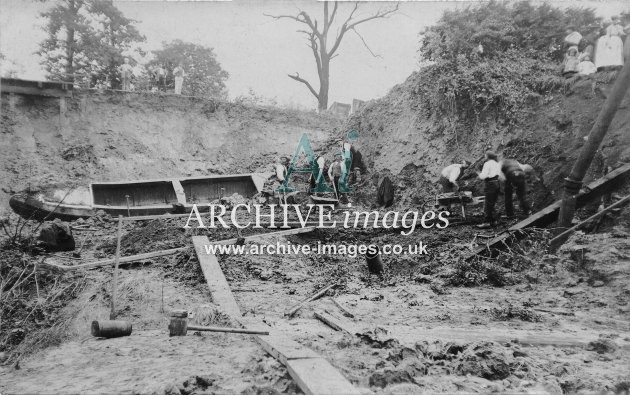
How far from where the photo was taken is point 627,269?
4.74m

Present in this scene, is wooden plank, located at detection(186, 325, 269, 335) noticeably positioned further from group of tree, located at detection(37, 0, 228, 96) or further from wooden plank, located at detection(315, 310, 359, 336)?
group of tree, located at detection(37, 0, 228, 96)

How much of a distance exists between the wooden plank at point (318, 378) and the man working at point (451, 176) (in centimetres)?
737

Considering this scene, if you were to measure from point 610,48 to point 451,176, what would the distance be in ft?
14.4

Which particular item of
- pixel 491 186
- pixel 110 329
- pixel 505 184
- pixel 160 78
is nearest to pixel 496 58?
pixel 505 184

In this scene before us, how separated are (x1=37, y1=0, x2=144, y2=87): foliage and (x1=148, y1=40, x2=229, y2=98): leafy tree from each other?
4330 mm

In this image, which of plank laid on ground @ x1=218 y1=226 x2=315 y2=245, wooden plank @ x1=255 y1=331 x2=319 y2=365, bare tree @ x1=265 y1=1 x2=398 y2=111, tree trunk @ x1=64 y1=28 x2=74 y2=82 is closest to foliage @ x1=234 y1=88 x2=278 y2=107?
bare tree @ x1=265 y1=1 x2=398 y2=111

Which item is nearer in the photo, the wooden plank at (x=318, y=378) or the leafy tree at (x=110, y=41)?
the wooden plank at (x=318, y=378)

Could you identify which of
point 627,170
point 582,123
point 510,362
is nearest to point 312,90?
point 582,123

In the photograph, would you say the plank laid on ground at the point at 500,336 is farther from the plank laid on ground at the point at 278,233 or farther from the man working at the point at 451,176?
the man working at the point at 451,176

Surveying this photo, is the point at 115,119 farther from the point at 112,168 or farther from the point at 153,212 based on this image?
the point at 153,212

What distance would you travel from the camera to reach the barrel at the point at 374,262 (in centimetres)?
650

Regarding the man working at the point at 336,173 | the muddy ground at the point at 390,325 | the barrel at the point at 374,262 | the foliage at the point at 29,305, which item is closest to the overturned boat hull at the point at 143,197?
the man working at the point at 336,173

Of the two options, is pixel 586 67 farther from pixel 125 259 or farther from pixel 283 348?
pixel 125 259

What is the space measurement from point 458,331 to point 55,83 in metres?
17.5
